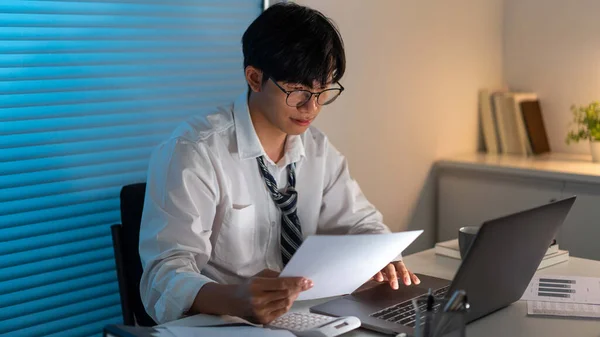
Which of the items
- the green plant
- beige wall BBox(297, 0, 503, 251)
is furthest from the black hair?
the green plant

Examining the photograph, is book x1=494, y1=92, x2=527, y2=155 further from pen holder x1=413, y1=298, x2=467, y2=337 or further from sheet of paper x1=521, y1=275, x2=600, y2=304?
pen holder x1=413, y1=298, x2=467, y2=337

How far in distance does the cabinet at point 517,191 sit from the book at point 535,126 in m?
0.10

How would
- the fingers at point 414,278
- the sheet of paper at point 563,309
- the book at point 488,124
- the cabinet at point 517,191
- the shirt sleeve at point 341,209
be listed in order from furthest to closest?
1. the book at point 488,124
2. the cabinet at point 517,191
3. the shirt sleeve at point 341,209
4. the fingers at point 414,278
5. the sheet of paper at point 563,309

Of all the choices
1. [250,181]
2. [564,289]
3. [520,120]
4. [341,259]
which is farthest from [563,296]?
[520,120]

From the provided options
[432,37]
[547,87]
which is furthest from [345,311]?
[547,87]

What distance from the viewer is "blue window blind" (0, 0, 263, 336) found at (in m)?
2.20

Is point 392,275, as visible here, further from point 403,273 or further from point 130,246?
A: point 130,246

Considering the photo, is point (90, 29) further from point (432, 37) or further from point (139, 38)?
point (432, 37)

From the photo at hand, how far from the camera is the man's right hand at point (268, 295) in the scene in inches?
56.8

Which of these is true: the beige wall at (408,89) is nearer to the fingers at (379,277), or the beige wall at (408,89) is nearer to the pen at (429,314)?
the fingers at (379,277)

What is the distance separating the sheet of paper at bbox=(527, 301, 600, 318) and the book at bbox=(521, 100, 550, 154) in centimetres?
191

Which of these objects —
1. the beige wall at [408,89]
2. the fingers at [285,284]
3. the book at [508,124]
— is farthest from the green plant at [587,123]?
the fingers at [285,284]

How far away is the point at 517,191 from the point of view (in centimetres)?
316

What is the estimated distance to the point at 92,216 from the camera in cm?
238
